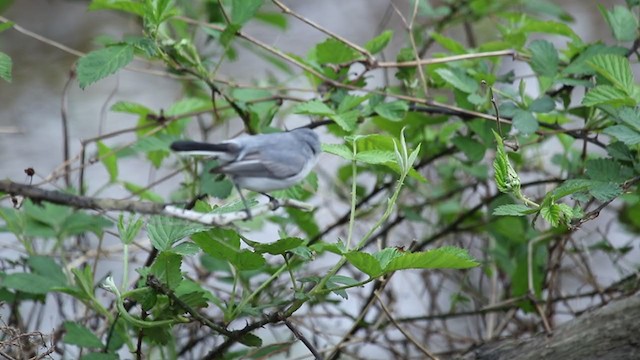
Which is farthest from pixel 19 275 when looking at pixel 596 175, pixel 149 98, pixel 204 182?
pixel 149 98

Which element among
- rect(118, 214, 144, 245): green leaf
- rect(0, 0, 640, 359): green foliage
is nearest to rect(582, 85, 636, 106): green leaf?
rect(0, 0, 640, 359): green foliage

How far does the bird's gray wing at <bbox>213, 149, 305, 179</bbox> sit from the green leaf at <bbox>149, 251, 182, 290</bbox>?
285 mm

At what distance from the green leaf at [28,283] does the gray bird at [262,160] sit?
2.43 feet

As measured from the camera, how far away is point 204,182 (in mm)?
2316

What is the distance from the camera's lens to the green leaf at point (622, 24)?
8.10 ft

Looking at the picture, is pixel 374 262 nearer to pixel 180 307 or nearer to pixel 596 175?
pixel 180 307

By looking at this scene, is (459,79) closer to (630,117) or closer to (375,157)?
(630,117)

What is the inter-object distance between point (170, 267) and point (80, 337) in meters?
0.43

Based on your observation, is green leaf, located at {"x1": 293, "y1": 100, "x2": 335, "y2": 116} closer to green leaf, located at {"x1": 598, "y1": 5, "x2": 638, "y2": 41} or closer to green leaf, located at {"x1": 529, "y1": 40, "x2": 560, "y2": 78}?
green leaf, located at {"x1": 529, "y1": 40, "x2": 560, "y2": 78}

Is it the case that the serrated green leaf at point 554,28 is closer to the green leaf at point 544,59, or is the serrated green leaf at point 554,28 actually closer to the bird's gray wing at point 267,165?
the green leaf at point 544,59

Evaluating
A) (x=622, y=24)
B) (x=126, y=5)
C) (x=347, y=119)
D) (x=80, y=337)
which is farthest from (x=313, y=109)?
(x=622, y=24)

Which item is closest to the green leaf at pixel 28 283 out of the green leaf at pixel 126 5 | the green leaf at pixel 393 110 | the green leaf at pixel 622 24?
the green leaf at pixel 126 5

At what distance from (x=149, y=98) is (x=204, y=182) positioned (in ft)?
9.39

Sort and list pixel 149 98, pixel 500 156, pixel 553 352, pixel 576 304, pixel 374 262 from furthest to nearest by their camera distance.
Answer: pixel 149 98
pixel 576 304
pixel 553 352
pixel 500 156
pixel 374 262
